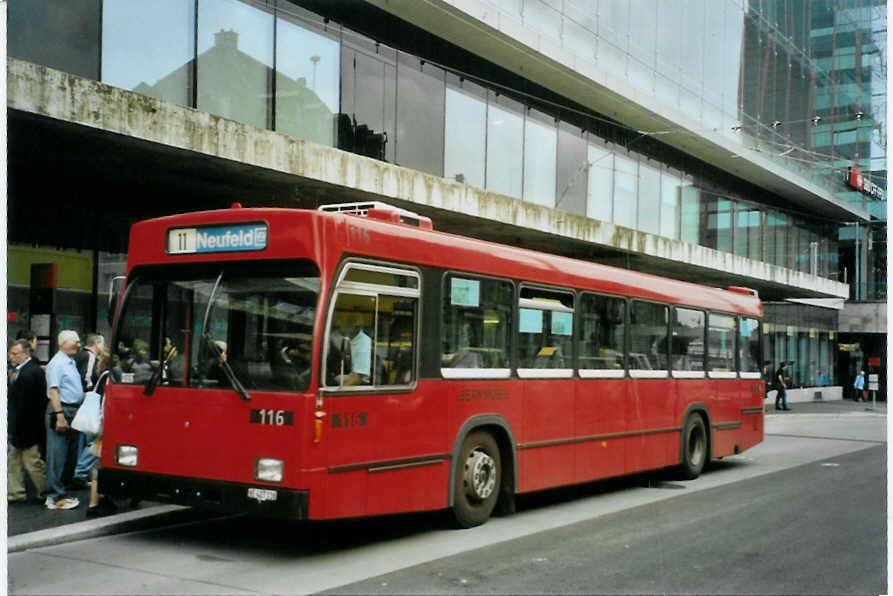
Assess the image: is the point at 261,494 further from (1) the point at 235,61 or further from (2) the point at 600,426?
(1) the point at 235,61

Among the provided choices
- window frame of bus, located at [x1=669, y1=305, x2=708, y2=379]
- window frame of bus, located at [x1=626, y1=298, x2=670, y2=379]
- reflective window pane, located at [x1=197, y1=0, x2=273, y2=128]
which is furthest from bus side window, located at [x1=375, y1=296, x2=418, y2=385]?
reflective window pane, located at [x1=197, y1=0, x2=273, y2=128]

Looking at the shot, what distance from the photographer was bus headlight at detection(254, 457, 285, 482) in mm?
7488

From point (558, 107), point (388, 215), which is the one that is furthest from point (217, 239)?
point (558, 107)

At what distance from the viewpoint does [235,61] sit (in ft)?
50.8

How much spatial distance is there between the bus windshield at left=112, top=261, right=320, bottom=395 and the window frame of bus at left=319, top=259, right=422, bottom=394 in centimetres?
14

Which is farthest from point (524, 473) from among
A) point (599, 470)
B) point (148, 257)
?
point (148, 257)

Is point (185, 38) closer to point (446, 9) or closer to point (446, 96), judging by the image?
point (446, 9)

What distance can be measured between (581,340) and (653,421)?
90.8 inches

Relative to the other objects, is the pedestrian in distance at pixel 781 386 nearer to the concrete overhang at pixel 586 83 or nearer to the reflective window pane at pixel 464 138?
the concrete overhang at pixel 586 83

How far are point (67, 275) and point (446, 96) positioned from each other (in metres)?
9.06

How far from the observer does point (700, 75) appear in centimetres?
2898

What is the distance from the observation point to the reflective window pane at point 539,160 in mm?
23578

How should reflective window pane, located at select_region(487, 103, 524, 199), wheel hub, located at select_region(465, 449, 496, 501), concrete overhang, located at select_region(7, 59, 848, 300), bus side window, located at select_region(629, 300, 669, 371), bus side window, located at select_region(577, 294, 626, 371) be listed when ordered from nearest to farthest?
1. wheel hub, located at select_region(465, 449, 496, 501)
2. bus side window, located at select_region(577, 294, 626, 371)
3. concrete overhang, located at select_region(7, 59, 848, 300)
4. bus side window, located at select_region(629, 300, 669, 371)
5. reflective window pane, located at select_region(487, 103, 524, 199)

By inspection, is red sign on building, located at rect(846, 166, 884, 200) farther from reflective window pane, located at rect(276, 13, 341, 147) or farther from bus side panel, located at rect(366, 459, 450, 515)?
bus side panel, located at rect(366, 459, 450, 515)
